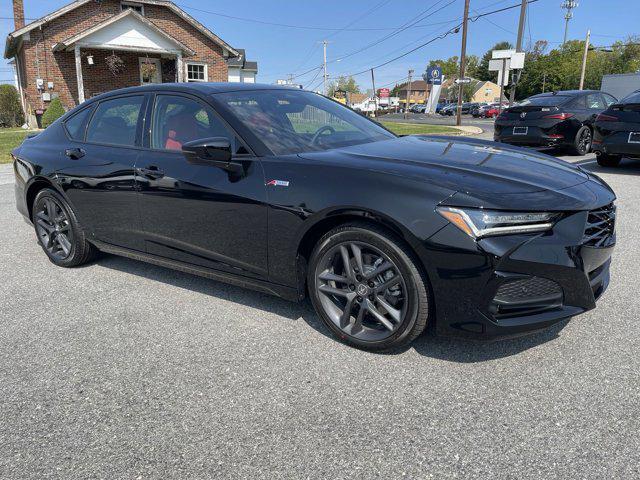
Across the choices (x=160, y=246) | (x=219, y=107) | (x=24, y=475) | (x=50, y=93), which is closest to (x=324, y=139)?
(x=219, y=107)

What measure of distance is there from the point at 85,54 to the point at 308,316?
2447cm

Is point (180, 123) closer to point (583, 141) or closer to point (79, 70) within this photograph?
point (583, 141)

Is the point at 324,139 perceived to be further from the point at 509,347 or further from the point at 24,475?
the point at 24,475

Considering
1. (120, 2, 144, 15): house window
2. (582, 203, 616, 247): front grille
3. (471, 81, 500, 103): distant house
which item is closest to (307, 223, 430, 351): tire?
(582, 203, 616, 247): front grille

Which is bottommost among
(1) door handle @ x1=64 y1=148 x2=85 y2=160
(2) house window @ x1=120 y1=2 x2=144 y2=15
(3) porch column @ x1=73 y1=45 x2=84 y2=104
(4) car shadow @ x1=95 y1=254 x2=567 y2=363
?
(4) car shadow @ x1=95 y1=254 x2=567 y2=363

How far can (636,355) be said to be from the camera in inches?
111

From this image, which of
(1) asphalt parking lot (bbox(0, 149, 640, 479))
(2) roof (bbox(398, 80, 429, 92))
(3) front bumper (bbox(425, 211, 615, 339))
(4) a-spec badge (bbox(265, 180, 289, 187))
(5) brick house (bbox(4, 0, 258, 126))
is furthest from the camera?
(2) roof (bbox(398, 80, 429, 92))

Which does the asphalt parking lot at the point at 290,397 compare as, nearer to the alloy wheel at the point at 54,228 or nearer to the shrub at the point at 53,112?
the alloy wheel at the point at 54,228

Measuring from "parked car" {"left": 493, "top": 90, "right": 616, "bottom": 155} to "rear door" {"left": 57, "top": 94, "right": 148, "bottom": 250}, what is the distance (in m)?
9.09

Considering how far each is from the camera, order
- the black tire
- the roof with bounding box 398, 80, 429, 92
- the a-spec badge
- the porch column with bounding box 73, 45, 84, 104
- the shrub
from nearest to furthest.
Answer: the a-spec badge
the black tire
the shrub
the porch column with bounding box 73, 45, 84, 104
the roof with bounding box 398, 80, 429, 92

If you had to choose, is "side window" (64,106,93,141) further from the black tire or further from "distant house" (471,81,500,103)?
"distant house" (471,81,500,103)

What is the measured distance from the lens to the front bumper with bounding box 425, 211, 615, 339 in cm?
248

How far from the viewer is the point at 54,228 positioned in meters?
4.59

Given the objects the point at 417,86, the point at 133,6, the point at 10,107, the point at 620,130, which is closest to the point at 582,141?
the point at 620,130
